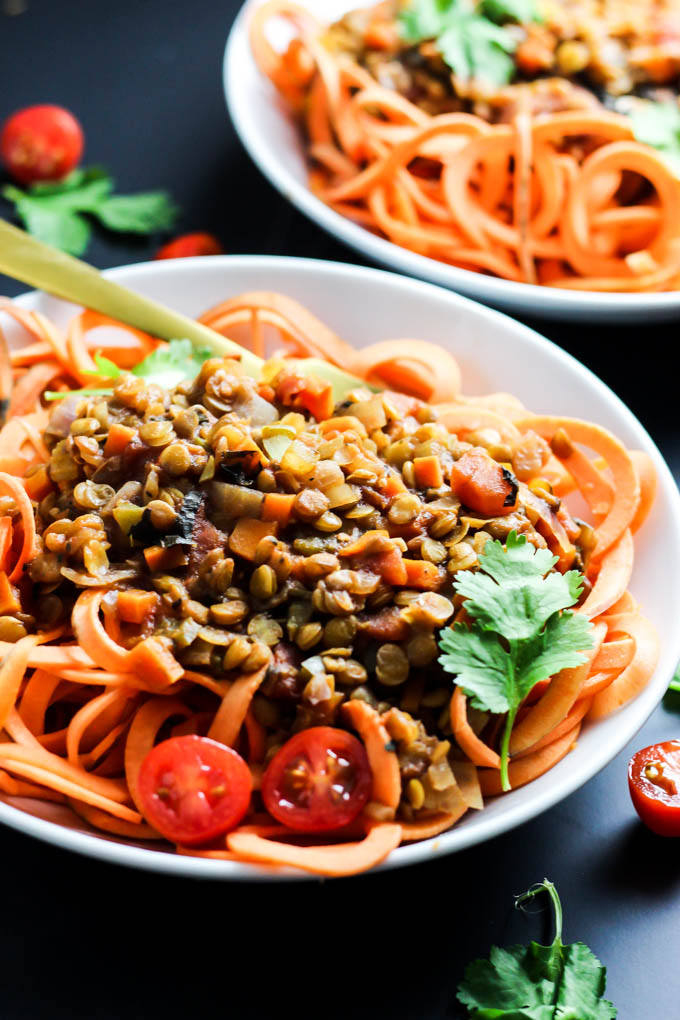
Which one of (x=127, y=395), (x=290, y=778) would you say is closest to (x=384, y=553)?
(x=290, y=778)

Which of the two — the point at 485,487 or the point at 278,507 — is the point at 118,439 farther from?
the point at 485,487

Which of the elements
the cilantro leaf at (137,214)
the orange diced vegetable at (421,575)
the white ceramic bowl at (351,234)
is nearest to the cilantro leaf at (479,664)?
the orange diced vegetable at (421,575)

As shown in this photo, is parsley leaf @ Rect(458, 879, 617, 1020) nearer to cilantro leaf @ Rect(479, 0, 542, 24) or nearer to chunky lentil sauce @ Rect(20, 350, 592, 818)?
chunky lentil sauce @ Rect(20, 350, 592, 818)

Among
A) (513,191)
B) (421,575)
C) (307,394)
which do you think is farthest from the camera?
(513,191)

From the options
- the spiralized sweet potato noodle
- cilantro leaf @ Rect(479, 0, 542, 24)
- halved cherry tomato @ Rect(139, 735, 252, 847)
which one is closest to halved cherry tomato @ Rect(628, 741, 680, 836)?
halved cherry tomato @ Rect(139, 735, 252, 847)

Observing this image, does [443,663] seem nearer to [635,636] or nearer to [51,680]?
[635,636]

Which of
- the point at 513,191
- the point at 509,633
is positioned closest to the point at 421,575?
the point at 509,633
